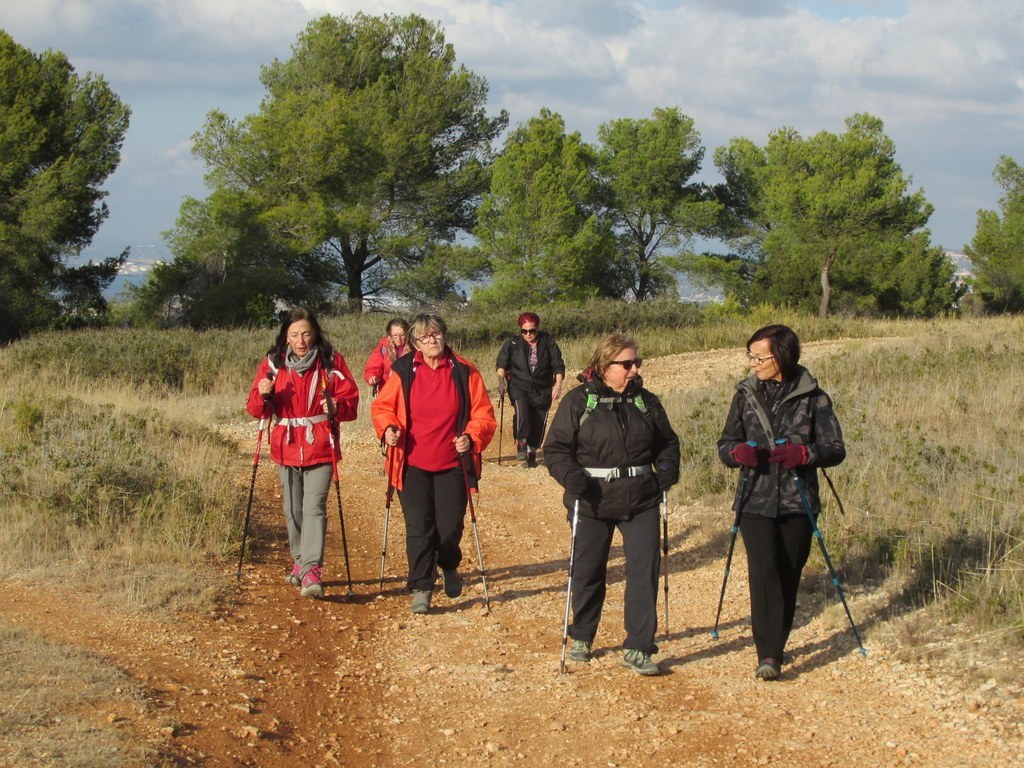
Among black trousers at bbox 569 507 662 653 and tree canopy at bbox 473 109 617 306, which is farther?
tree canopy at bbox 473 109 617 306

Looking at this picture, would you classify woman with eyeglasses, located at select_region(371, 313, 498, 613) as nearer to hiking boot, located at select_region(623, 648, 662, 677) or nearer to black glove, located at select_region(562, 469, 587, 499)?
black glove, located at select_region(562, 469, 587, 499)

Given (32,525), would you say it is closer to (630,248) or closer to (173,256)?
(173,256)

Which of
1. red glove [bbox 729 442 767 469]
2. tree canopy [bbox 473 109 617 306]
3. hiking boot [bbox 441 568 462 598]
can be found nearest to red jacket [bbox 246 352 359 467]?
hiking boot [bbox 441 568 462 598]

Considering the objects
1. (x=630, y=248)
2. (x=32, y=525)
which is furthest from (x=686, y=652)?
(x=630, y=248)

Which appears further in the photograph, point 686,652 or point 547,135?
point 547,135

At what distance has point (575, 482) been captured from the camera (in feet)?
19.3

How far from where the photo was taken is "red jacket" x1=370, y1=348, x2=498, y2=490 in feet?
23.1

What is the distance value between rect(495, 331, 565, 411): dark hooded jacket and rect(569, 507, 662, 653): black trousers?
606 cm

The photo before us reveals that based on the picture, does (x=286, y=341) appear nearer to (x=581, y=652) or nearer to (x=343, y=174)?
(x=581, y=652)

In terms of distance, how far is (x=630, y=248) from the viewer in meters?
46.9

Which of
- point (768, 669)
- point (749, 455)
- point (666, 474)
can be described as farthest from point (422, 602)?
point (749, 455)

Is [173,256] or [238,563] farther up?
[173,256]

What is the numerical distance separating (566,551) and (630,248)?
38475 mm

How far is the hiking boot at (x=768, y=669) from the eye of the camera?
19.2ft
